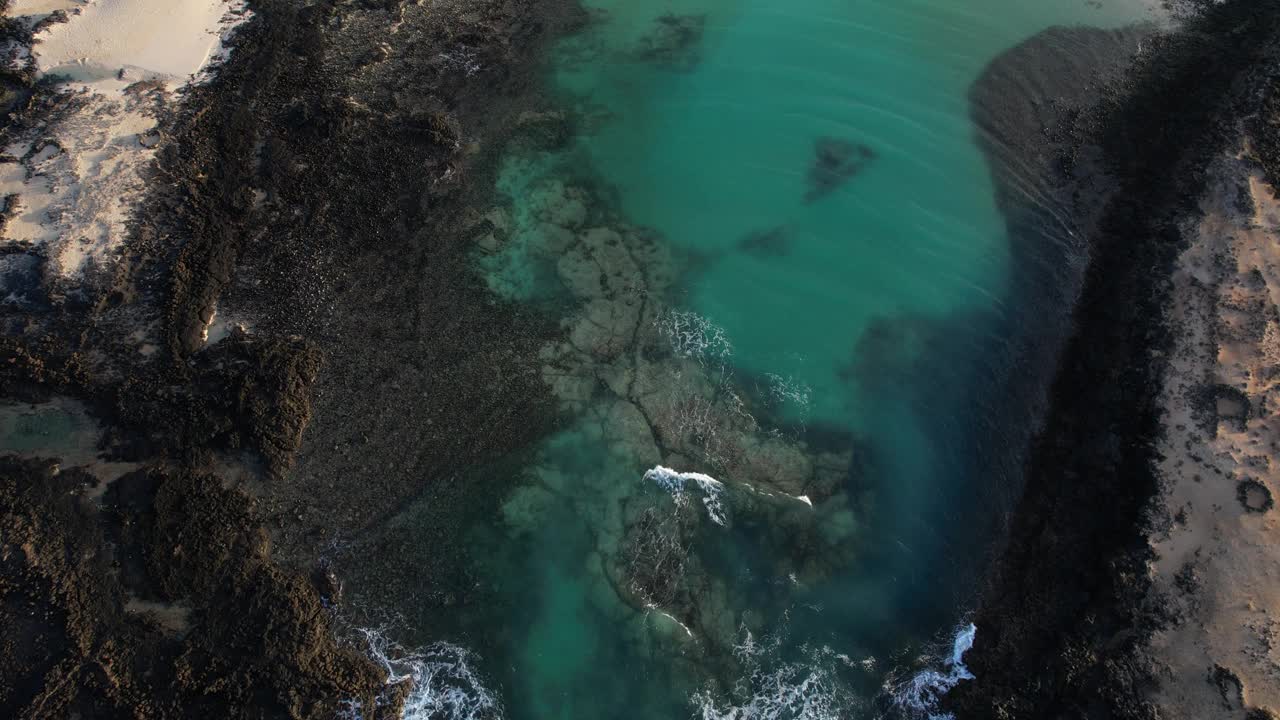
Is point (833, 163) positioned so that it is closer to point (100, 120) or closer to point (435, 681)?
point (435, 681)

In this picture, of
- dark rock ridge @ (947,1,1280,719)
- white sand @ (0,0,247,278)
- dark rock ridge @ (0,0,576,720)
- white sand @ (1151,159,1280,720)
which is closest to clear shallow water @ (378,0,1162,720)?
dark rock ridge @ (947,1,1280,719)

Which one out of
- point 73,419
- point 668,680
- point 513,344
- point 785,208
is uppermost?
point 785,208

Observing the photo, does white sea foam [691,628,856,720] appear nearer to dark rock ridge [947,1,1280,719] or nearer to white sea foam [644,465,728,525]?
dark rock ridge [947,1,1280,719]

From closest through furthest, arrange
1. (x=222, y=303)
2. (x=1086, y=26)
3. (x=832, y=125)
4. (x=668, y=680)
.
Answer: (x=668, y=680) → (x=222, y=303) → (x=832, y=125) → (x=1086, y=26)

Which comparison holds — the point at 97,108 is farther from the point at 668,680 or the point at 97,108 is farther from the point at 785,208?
the point at 668,680


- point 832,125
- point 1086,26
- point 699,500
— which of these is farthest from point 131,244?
point 1086,26

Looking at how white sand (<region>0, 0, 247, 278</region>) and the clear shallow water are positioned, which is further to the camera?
white sand (<region>0, 0, 247, 278</region>)

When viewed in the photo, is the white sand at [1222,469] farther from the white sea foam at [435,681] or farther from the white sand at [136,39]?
the white sand at [136,39]
